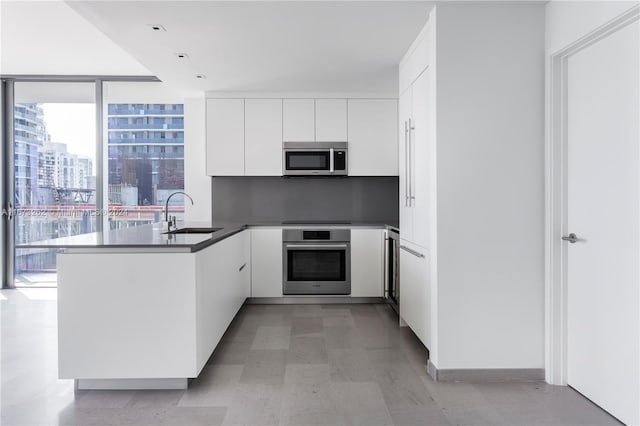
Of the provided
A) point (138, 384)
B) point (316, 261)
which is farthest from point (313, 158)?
point (138, 384)

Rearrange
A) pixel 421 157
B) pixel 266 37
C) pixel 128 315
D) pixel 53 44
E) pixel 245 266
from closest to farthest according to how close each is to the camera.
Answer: pixel 128 315, pixel 421 157, pixel 266 37, pixel 53 44, pixel 245 266

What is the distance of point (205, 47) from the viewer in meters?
3.67

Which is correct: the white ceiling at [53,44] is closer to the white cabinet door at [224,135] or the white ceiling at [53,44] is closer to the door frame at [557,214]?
the white cabinet door at [224,135]

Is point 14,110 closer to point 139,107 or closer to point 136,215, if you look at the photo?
point 139,107

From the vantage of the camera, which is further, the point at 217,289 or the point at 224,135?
the point at 224,135

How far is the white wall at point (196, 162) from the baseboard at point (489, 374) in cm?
358

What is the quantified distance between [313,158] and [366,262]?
1.31m

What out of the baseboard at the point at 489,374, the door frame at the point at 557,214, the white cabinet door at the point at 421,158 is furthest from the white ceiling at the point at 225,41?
the baseboard at the point at 489,374

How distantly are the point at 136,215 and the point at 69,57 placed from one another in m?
1.95

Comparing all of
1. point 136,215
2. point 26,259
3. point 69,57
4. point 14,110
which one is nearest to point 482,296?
point 136,215

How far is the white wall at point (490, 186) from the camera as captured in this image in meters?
2.85

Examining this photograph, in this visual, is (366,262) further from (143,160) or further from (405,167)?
(143,160)

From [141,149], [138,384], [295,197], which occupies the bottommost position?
[138,384]

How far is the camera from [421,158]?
3303mm
